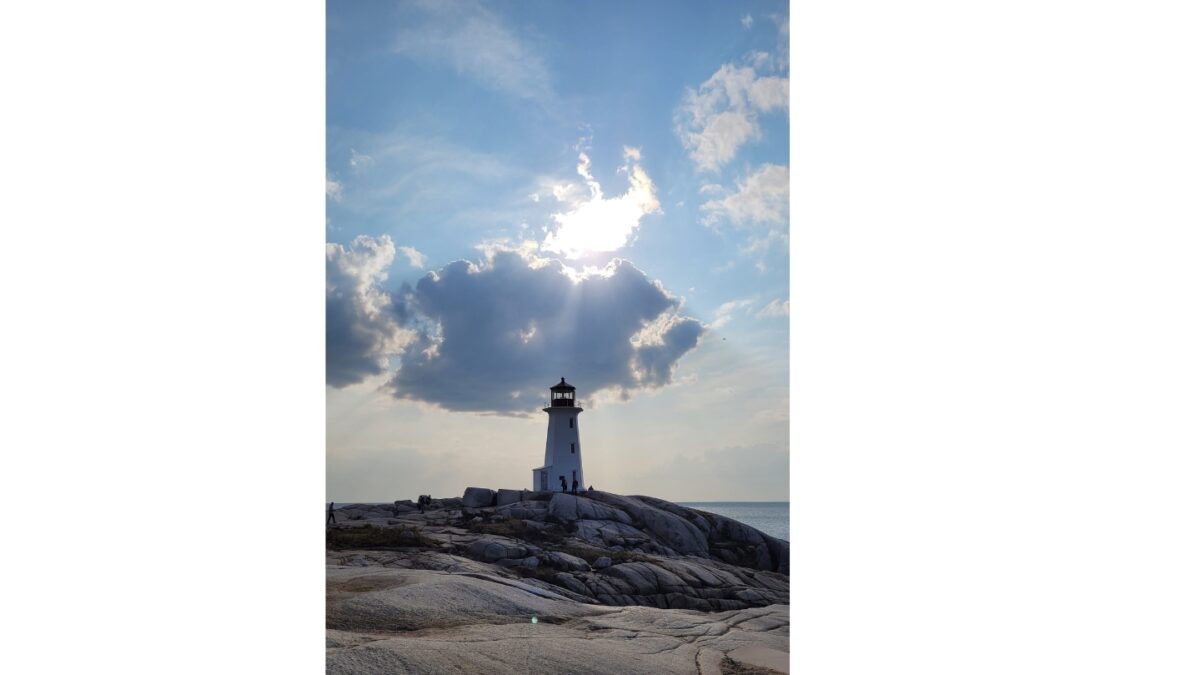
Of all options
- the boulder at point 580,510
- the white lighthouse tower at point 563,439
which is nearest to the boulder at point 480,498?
the boulder at point 580,510

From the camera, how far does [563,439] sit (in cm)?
1548

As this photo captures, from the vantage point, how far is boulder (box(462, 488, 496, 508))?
13141 millimetres

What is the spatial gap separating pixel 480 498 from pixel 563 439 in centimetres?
276

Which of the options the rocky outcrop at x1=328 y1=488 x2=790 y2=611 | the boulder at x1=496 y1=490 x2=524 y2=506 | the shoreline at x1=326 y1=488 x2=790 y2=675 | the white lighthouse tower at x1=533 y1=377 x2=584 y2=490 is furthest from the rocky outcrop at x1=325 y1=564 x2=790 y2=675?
the white lighthouse tower at x1=533 y1=377 x2=584 y2=490

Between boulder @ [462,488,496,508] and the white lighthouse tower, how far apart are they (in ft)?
5.57

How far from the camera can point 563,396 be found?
1535cm

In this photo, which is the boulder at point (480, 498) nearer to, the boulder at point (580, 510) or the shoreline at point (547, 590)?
the shoreline at point (547, 590)

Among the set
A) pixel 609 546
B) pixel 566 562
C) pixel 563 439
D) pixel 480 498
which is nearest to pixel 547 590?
pixel 566 562

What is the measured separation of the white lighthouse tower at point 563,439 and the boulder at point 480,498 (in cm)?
170

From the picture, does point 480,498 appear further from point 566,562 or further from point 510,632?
point 510,632

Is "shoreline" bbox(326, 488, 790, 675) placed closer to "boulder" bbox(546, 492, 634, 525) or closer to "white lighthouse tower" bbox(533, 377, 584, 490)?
"boulder" bbox(546, 492, 634, 525)

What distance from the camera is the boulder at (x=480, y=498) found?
517 inches
